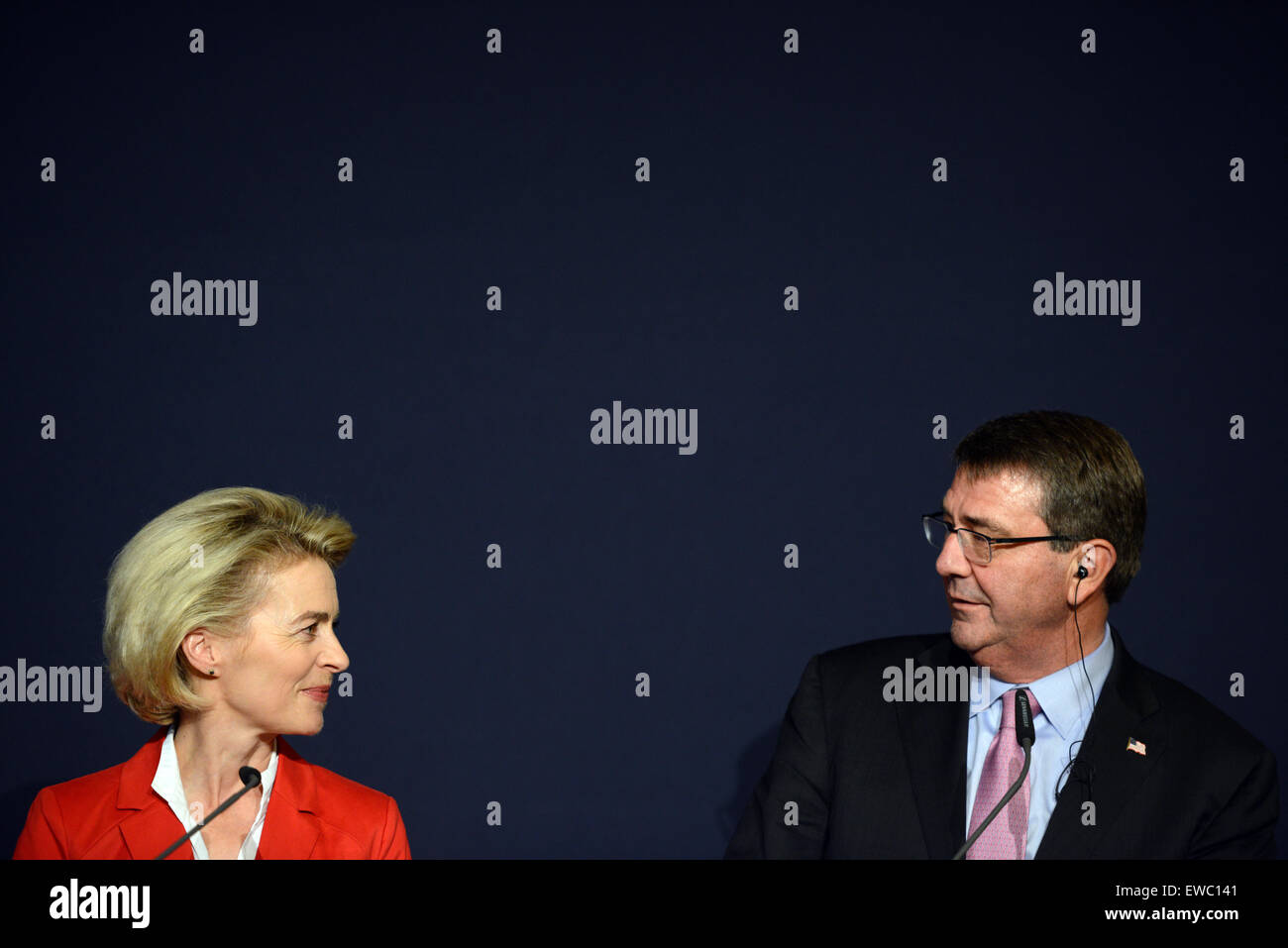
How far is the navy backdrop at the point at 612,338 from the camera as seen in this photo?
2627 mm

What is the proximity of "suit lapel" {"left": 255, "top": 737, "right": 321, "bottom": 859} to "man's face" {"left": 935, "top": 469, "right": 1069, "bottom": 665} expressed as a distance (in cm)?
103

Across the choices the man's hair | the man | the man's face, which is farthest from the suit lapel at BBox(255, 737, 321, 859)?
the man's hair

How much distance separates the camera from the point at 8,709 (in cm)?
261

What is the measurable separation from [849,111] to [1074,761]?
1635 millimetres

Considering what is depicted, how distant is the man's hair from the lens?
5.95ft

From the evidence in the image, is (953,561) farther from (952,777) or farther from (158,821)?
(158,821)

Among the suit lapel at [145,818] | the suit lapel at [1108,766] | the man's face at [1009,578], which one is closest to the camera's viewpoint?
the suit lapel at [145,818]

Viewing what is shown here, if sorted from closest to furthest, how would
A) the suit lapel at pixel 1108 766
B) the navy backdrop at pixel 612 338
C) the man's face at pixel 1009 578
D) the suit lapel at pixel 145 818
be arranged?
the suit lapel at pixel 145 818, the suit lapel at pixel 1108 766, the man's face at pixel 1009 578, the navy backdrop at pixel 612 338

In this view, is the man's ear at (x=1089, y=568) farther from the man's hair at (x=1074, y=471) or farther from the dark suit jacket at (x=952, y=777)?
the dark suit jacket at (x=952, y=777)

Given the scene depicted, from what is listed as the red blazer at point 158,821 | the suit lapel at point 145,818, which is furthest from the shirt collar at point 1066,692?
the suit lapel at point 145,818

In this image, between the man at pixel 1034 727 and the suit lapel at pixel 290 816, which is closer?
the suit lapel at pixel 290 816

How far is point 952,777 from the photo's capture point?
1785 mm

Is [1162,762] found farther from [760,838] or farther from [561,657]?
[561,657]
